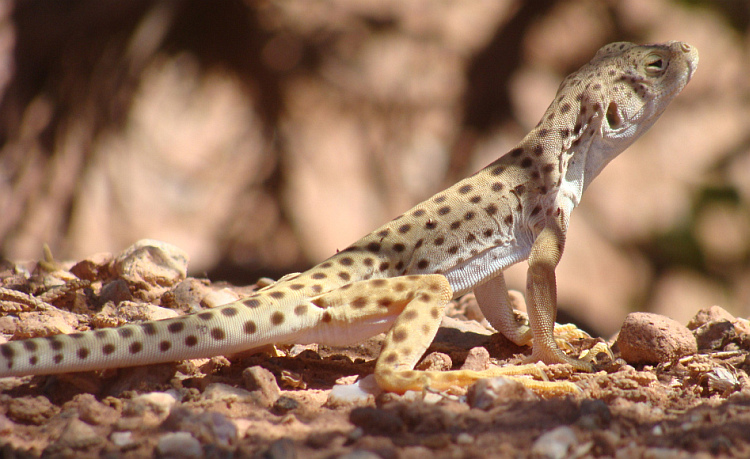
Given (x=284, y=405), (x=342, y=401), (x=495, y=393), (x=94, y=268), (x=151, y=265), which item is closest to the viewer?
(x=495, y=393)

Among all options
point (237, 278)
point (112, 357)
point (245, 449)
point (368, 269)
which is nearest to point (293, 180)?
point (237, 278)

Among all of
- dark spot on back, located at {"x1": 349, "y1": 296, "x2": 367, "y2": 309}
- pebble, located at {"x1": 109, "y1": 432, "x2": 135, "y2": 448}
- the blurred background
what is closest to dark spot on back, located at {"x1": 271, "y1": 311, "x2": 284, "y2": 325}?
dark spot on back, located at {"x1": 349, "y1": 296, "x2": 367, "y2": 309}

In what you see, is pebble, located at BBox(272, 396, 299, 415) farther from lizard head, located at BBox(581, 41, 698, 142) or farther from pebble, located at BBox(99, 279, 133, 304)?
lizard head, located at BBox(581, 41, 698, 142)

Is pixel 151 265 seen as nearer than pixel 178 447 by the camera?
No

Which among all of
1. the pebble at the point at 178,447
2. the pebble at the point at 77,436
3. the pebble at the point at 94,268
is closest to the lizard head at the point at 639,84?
the pebble at the point at 178,447

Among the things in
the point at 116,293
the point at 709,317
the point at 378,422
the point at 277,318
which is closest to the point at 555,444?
the point at 378,422

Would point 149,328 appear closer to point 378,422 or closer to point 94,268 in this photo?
point 378,422

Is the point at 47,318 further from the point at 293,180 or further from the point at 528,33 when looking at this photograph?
the point at 528,33
